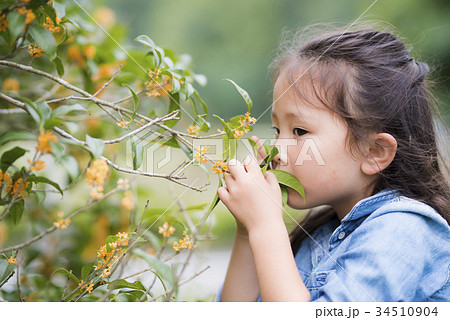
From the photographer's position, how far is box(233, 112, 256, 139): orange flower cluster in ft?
2.56

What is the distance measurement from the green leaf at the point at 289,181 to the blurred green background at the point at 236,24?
2137mm

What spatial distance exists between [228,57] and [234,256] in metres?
2.63

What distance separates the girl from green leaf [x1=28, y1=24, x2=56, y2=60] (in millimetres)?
360

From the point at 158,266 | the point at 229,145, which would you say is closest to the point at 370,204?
the point at 229,145

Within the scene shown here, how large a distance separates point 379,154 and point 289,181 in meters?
0.20

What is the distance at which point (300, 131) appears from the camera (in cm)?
88

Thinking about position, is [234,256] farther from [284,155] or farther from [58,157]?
[58,157]

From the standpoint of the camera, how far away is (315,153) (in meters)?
0.85

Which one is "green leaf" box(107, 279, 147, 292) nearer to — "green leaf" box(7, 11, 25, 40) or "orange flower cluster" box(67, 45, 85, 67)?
"green leaf" box(7, 11, 25, 40)

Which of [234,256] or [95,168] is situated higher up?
[95,168]

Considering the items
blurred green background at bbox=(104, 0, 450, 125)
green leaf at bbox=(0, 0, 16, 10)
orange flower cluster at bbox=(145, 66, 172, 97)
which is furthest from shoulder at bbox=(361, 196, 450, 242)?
blurred green background at bbox=(104, 0, 450, 125)

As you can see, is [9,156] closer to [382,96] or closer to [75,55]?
[75,55]

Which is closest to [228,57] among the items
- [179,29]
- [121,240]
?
[179,29]

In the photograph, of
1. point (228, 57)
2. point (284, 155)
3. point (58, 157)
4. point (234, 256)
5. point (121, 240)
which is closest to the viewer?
point (58, 157)
